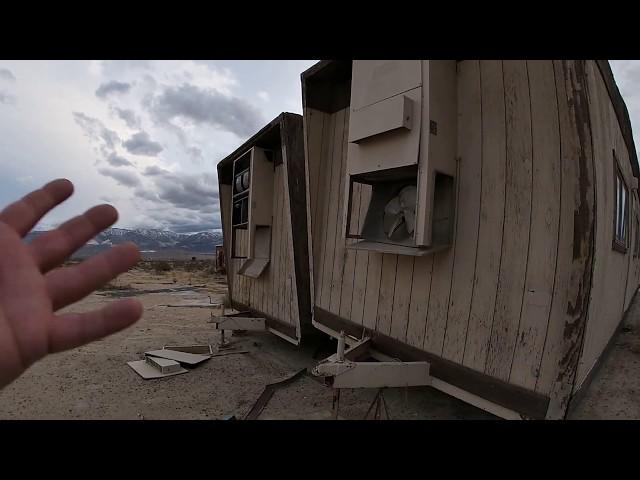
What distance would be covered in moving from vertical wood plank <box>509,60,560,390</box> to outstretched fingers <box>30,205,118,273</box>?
7.24 feet

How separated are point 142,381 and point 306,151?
340 centimetres

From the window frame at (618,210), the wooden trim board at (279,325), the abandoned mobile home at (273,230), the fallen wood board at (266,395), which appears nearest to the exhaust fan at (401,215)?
the window frame at (618,210)

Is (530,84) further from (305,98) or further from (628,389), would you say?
(628,389)

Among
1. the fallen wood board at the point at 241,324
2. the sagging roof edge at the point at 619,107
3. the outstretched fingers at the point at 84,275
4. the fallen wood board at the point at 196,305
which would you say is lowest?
the fallen wood board at the point at 196,305

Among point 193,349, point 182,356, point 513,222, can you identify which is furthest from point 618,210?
point 193,349

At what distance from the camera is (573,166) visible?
1.90 meters

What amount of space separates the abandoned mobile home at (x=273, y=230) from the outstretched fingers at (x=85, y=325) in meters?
3.85

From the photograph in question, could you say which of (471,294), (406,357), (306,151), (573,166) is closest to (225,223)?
(306,151)

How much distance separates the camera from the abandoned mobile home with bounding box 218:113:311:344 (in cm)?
470

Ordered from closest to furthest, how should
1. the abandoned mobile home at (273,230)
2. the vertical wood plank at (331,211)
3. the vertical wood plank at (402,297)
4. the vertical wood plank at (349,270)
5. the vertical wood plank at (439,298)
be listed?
the vertical wood plank at (439,298)
the vertical wood plank at (402,297)
the vertical wood plank at (349,270)
the vertical wood plank at (331,211)
the abandoned mobile home at (273,230)

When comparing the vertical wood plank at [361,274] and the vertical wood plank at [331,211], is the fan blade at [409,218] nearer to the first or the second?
the vertical wood plank at [361,274]

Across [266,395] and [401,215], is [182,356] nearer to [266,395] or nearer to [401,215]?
[266,395]

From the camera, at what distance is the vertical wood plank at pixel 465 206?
8.01 ft

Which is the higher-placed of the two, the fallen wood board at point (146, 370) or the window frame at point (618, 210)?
the window frame at point (618, 210)
